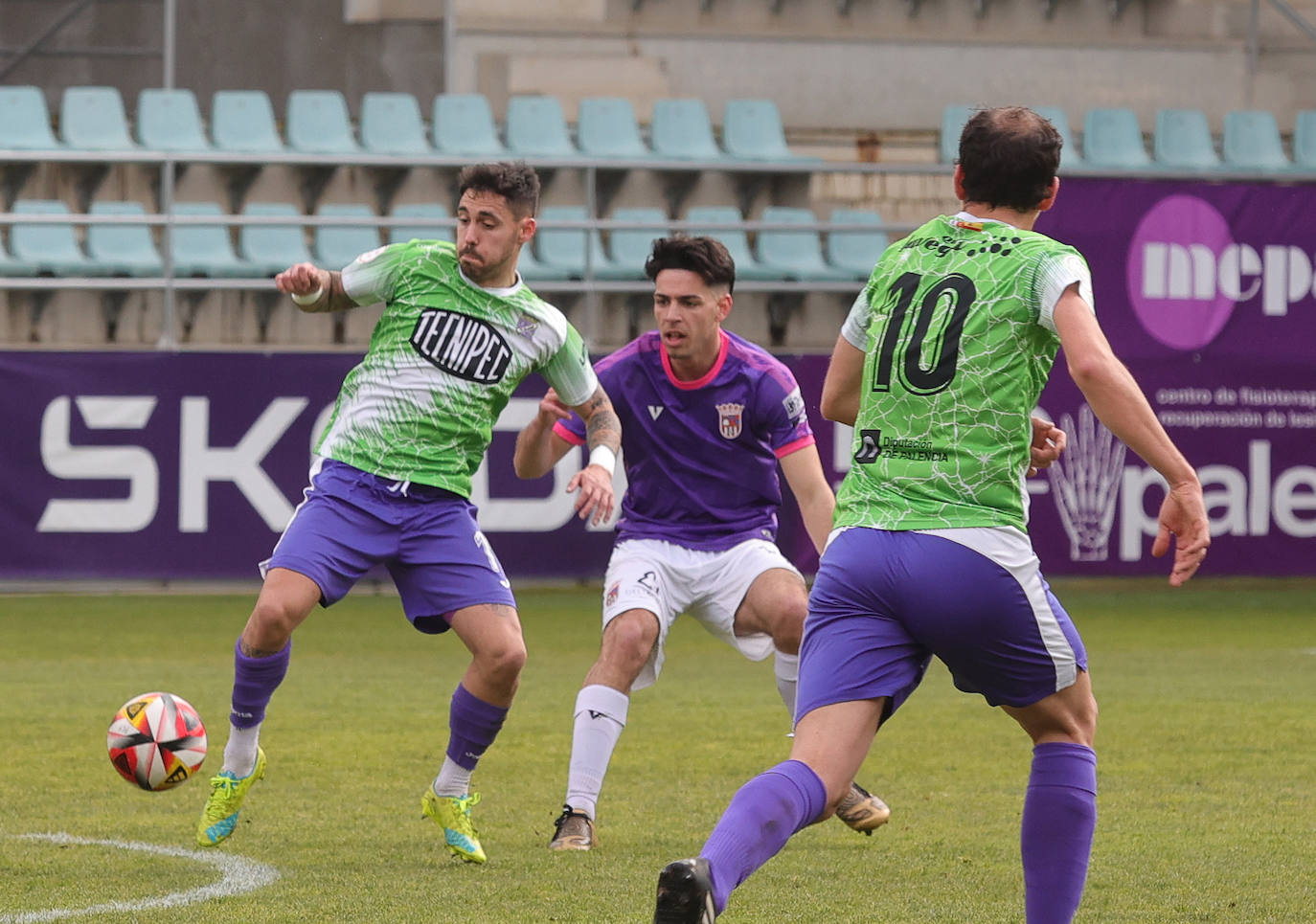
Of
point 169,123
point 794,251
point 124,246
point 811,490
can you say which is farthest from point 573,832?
point 169,123

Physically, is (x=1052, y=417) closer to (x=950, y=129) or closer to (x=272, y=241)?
(x=950, y=129)

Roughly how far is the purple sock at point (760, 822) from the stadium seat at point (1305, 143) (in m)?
15.7

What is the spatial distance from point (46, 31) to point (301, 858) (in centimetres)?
1652

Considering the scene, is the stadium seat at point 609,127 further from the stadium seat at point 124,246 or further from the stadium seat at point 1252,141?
the stadium seat at point 1252,141

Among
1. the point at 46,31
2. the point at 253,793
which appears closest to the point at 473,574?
the point at 253,793

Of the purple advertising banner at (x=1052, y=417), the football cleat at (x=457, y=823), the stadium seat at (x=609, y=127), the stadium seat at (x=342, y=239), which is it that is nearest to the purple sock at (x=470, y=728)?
the football cleat at (x=457, y=823)

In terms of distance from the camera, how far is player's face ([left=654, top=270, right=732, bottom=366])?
651 cm

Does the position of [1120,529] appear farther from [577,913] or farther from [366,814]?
[577,913]

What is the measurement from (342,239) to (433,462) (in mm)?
10565

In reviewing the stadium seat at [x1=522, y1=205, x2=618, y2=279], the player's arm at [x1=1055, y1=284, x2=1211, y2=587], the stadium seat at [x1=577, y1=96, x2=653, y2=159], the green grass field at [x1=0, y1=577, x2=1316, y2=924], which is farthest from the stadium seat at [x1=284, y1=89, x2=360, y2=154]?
the player's arm at [x1=1055, y1=284, x2=1211, y2=587]

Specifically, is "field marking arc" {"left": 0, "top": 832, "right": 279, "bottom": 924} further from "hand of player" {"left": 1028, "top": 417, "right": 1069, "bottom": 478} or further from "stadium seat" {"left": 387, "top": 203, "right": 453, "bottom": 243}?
"stadium seat" {"left": 387, "top": 203, "right": 453, "bottom": 243}

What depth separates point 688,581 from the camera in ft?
21.8

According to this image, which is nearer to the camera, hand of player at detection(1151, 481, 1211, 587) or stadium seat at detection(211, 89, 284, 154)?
hand of player at detection(1151, 481, 1211, 587)

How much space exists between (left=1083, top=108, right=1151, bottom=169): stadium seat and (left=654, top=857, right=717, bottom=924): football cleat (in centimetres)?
1563
